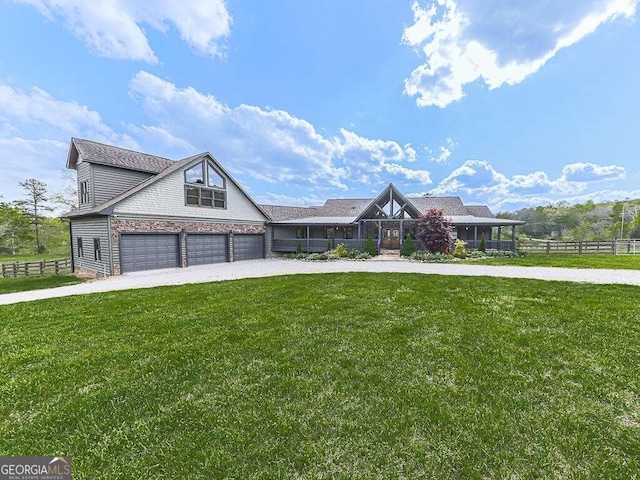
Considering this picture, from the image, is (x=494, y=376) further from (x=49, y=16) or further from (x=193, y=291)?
(x=49, y=16)

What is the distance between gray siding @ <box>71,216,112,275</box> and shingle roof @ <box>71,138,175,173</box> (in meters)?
3.35

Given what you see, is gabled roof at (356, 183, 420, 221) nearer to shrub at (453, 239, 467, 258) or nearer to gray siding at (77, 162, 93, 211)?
shrub at (453, 239, 467, 258)

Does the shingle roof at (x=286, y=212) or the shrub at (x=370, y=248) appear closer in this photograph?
the shrub at (x=370, y=248)

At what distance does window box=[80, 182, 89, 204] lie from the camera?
14.7 metres

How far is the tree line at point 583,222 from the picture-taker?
44.8 meters

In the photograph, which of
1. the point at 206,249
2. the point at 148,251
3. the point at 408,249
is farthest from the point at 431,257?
the point at 148,251

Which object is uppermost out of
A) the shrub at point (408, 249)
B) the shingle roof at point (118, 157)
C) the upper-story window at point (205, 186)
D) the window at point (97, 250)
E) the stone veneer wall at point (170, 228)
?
the shingle roof at point (118, 157)

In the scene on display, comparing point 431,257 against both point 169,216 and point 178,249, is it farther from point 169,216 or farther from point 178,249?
point 169,216

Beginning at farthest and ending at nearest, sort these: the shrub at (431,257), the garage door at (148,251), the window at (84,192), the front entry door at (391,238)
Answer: the front entry door at (391,238)
the shrub at (431,257)
the window at (84,192)
the garage door at (148,251)

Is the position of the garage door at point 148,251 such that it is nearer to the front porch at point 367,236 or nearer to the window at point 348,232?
the front porch at point 367,236

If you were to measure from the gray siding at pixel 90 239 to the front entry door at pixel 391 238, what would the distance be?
65.9 ft

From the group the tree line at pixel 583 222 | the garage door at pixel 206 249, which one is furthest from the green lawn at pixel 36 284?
the tree line at pixel 583 222

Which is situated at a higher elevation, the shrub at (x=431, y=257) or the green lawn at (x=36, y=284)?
the shrub at (x=431, y=257)

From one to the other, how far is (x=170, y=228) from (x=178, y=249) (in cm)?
135
